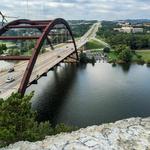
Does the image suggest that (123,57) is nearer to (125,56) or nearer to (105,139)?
(125,56)

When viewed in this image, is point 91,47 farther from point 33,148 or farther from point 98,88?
point 33,148

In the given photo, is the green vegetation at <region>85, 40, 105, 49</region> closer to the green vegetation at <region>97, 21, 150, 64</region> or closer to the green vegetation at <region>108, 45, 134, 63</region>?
the green vegetation at <region>97, 21, 150, 64</region>

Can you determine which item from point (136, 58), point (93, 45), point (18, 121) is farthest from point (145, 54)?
point (18, 121)

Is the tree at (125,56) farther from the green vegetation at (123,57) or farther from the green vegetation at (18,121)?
the green vegetation at (18,121)

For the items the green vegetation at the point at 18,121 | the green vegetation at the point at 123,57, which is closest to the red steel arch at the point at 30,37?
the green vegetation at the point at 18,121

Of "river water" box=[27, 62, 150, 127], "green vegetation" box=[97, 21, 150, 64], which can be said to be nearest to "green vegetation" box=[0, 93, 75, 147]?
"river water" box=[27, 62, 150, 127]

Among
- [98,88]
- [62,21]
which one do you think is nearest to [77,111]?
[98,88]
